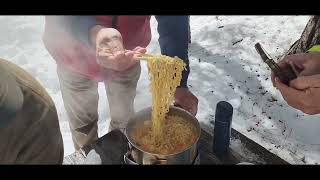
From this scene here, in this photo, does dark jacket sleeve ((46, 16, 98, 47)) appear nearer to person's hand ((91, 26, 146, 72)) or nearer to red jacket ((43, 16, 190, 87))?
red jacket ((43, 16, 190, 87))

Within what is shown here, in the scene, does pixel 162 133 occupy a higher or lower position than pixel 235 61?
higher

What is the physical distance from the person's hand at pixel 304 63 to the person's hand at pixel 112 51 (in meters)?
1.29

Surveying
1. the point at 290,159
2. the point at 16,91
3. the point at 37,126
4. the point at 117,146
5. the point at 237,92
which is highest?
the point at 16,91

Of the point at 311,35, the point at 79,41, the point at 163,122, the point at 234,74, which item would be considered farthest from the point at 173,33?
the point at 311,35

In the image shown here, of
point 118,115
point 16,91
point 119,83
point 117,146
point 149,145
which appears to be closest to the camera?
point 16,91

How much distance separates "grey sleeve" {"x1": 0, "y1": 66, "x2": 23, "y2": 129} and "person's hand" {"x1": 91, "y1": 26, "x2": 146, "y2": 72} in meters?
0.77

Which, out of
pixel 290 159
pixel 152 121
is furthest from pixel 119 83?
pixel 290 159

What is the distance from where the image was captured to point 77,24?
3.28 metres

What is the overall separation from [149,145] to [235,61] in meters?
3.63

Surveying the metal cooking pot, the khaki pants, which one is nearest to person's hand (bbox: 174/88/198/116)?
the khaki pants

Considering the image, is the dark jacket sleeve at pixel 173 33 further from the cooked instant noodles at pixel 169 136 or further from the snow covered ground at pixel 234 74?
the cooked instant noodles at pixel 169 136

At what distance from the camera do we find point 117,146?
3.05 metres

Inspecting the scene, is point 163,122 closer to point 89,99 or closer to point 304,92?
point 304,92

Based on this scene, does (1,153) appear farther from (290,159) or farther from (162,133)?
(290,159)
